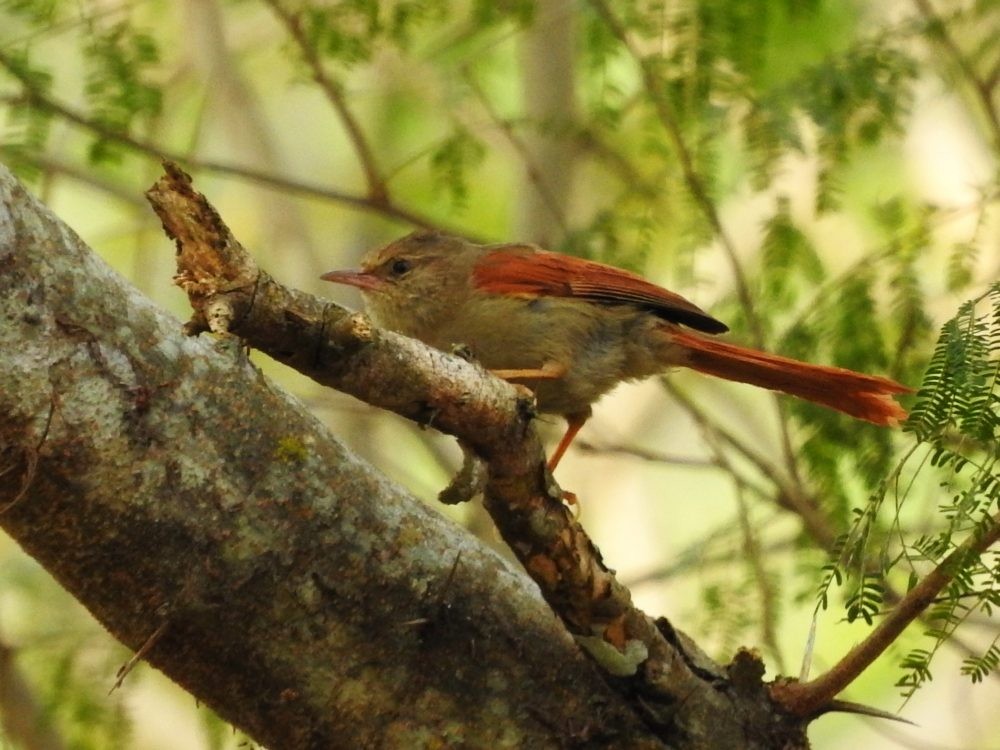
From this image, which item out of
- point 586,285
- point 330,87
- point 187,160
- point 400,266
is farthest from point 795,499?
point 187,160

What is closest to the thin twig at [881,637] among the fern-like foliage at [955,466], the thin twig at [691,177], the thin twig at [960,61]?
the fern-like foliage at [955,466]

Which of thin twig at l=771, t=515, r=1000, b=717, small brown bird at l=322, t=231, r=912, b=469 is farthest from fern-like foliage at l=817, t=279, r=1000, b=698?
small brown bird at l=322, t=231, r=912, b=469

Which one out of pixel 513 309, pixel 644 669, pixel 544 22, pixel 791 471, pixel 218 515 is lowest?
pixel 218 515

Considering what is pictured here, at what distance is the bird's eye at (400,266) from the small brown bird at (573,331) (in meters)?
0.10

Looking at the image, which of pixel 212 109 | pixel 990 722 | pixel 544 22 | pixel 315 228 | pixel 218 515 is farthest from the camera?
pixel 315 228

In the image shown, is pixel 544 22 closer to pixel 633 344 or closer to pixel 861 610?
pixel 633 344

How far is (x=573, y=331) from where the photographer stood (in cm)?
451

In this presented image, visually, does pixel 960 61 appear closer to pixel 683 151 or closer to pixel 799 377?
pixel 683 151

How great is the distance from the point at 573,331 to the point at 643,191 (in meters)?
1.58

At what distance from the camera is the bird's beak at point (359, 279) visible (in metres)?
4.93

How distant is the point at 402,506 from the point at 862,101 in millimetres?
2720

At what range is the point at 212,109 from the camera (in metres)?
7.91

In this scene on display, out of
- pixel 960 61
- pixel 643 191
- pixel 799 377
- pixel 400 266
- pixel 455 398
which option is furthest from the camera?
pixel 643 191

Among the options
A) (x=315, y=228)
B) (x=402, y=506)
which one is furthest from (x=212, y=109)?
(x=402, y=506)
